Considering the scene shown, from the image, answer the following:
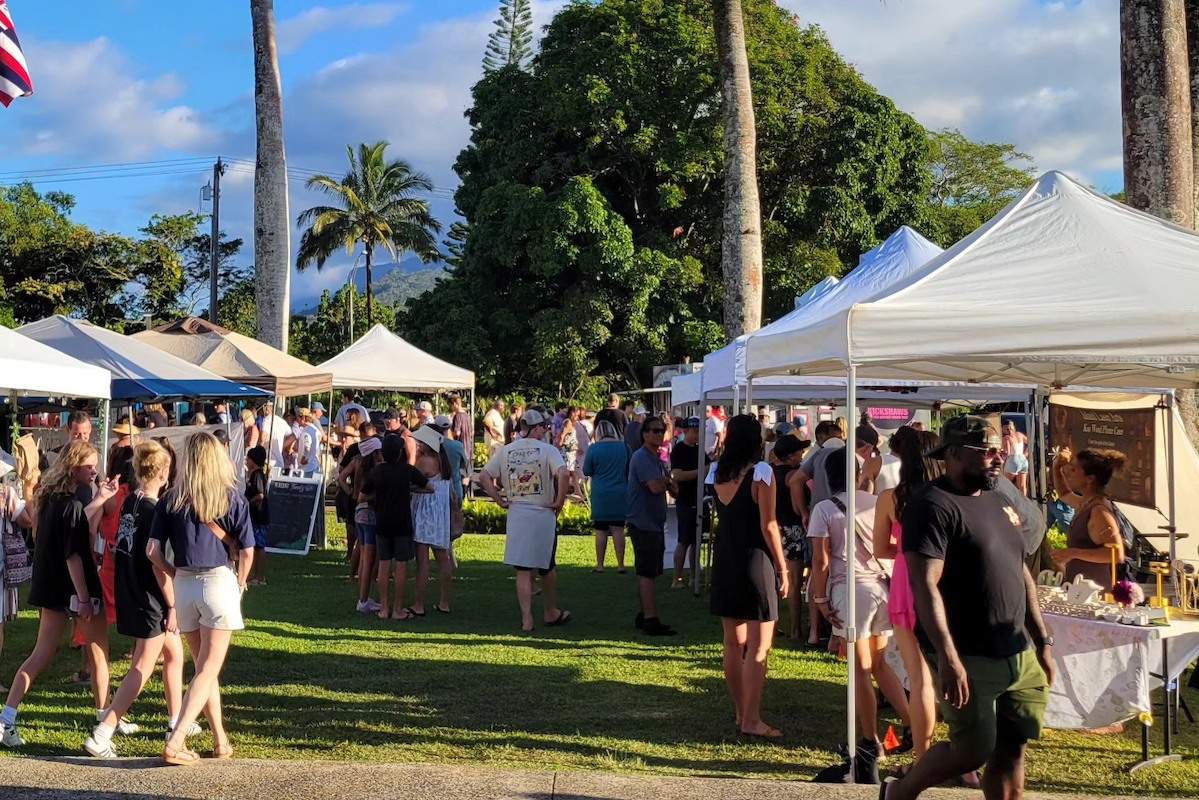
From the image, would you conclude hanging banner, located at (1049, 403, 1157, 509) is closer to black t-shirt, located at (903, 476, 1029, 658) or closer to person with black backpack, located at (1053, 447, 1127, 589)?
person with black backpack, located at (1053, 447, 1127, 589)

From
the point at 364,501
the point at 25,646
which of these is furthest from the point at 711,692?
the point at 25,646

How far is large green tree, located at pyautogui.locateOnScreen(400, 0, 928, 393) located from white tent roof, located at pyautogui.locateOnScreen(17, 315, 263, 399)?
1879 cm

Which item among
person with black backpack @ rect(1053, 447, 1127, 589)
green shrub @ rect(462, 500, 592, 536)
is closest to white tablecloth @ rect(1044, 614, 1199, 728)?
person with black backpack @ rect(1053, 447, 1127, 589)

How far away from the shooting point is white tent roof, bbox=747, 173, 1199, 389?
5.90 meters

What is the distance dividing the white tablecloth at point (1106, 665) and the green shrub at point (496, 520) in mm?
12722

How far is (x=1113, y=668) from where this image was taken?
6215 millimetres

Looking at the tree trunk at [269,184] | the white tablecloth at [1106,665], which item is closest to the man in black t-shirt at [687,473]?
the white tablecloth at [1106,665]

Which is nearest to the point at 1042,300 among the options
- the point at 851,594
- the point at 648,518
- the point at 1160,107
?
the point at 851,594

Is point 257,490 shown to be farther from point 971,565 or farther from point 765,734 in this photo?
point 971,565

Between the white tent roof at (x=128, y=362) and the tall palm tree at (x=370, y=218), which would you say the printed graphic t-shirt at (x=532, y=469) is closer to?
the white tent roof at (x=128, y=362)

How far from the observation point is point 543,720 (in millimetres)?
7223

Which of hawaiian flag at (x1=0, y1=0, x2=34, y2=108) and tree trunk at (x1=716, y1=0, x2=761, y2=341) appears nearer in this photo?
hawaiian flag at (x1=0, y1=0, x2=34, y2=108)

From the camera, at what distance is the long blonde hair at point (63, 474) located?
6.79m

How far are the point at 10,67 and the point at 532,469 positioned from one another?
551 cm
